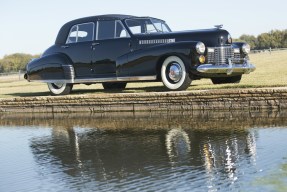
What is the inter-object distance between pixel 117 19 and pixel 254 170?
Answer: 780cm

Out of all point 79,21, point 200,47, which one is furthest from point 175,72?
point 79,21

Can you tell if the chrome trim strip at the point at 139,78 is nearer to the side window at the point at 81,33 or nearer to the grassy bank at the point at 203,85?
the grassy bank at the point at 203,85

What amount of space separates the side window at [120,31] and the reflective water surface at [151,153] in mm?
2440

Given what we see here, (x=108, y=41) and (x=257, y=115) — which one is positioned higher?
(x=108, y=41)

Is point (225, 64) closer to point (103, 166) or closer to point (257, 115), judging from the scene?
point (257, 115)

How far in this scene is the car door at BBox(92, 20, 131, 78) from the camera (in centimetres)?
1194

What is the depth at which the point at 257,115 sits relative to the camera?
30.3 feet

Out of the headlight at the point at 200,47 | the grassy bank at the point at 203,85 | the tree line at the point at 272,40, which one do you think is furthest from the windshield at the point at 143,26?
the tree line at the point at 272,40

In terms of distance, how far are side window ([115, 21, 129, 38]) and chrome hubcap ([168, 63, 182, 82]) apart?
4.99 ft

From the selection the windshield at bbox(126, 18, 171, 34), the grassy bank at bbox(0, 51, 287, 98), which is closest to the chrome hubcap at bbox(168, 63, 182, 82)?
the grassy bank at bbox(0, 51, 287, 98)

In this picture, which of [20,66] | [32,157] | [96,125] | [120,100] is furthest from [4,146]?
[20,66]

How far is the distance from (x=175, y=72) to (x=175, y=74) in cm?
5

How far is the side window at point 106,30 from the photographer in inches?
482

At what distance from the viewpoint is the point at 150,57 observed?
11.3 meters
